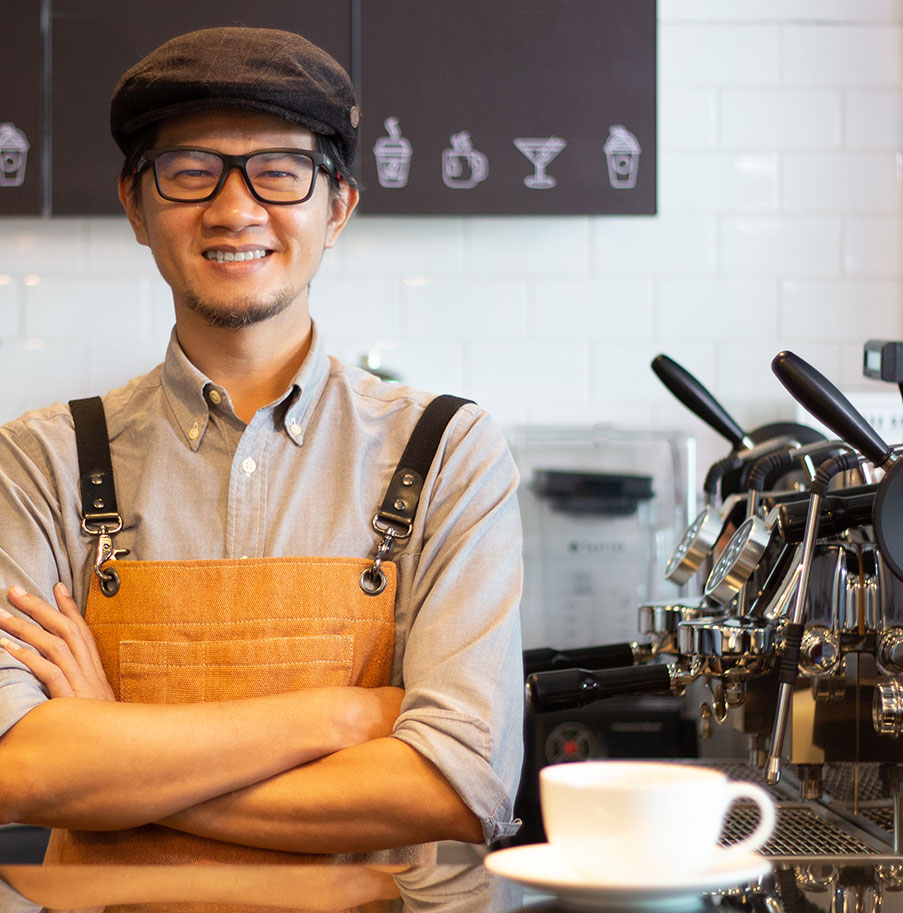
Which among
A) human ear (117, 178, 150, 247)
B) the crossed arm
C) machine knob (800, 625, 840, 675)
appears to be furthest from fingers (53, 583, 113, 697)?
machine knob (800, 625, 840, 675)

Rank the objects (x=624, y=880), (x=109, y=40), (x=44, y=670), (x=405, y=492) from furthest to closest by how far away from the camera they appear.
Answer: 1. (x=109, y=40)
2. (x=405, y=492)
3. (x=44, y=670)
4. (x=624, y=880)

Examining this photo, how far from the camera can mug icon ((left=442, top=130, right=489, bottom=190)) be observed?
7.57ft

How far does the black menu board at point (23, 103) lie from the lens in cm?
229

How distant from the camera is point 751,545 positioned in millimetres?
1093

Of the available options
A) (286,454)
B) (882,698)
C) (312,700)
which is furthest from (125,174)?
(882,698)

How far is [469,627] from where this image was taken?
3.68ft

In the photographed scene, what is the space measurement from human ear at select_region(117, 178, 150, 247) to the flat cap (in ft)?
0.26

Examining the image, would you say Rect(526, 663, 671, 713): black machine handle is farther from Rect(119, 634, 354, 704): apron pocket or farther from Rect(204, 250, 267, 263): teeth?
Rect(204, 250, 267, 263): teeth

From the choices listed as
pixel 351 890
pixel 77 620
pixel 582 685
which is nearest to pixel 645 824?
pixel 351 890

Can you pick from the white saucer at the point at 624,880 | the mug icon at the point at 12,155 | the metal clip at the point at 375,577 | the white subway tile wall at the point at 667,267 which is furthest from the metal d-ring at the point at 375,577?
the mug icon at the point at 12,155

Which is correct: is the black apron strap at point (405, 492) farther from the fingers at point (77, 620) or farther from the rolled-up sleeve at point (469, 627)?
the fingers at point (77, 620)

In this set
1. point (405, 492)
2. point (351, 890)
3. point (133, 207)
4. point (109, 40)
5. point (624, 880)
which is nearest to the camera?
point (624, 880)

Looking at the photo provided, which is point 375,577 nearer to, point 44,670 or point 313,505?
point 313,505

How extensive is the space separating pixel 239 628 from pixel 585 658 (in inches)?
14.0
